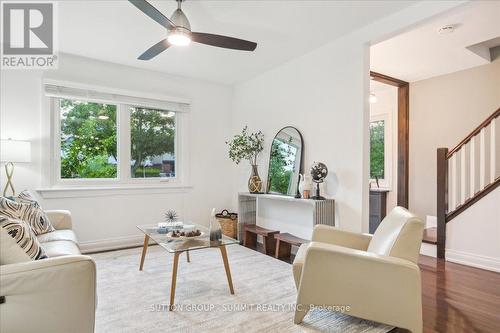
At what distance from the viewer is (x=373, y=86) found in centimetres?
512

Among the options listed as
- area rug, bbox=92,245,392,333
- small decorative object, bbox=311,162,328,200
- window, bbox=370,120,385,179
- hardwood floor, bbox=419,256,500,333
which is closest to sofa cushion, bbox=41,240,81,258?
area rug, bbox=92,245,392,333

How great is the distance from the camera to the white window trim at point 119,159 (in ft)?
12.0

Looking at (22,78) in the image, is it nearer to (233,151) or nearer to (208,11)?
(208,11)

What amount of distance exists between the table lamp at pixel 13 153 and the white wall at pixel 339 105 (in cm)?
300

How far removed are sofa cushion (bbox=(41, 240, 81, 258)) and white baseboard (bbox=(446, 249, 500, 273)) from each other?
3887 mm

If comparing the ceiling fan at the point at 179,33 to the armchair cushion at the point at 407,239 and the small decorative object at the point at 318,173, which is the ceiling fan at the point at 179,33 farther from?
the armchair cushion at the point at 407,239

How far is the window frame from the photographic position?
3719mm

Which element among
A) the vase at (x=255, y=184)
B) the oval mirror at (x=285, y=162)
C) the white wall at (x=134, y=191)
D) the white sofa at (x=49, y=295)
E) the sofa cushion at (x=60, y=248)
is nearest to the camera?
the white sofa at (x=49, y=295)

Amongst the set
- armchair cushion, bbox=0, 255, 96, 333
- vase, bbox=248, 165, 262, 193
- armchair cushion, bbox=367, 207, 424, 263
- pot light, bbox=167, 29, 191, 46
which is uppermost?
pot light, bbox=167, 29, 191, 46

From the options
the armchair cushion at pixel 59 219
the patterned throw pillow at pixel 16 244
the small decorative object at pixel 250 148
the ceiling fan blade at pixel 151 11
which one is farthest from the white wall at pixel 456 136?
the armchair cushion at pixel 59 219

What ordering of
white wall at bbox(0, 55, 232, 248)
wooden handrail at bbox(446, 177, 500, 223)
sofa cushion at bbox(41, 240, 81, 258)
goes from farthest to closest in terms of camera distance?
white wall at bbox(0, 55, 232, 248) < wooden handrail at bbox(446, 177, 500, 223) < sofa cushion at bbox(41, 240, 81, 258)

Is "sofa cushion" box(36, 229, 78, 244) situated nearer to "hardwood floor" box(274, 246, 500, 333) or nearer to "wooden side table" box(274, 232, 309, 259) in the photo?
"wooden side table" box(274, 232, 309, 259)

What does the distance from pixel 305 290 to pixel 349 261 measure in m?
0.36

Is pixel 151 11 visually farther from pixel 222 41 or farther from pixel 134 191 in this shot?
pixel 134 191
